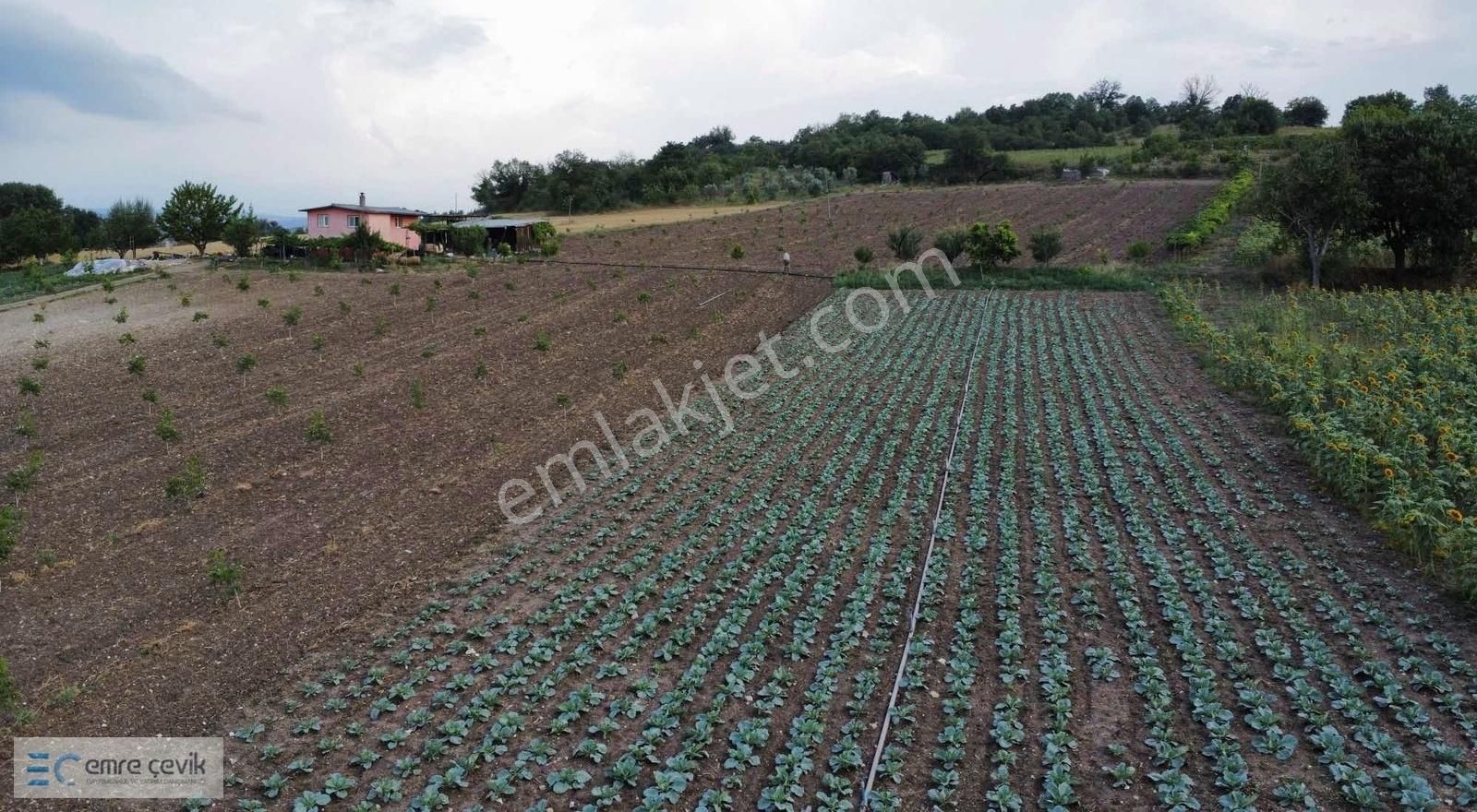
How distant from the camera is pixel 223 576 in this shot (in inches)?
322

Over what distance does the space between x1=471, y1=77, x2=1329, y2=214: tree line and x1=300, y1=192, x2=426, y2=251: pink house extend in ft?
70.1

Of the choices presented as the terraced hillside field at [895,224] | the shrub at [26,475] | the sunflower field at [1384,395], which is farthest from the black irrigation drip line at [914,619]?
the terraced hillside field at [895,224]

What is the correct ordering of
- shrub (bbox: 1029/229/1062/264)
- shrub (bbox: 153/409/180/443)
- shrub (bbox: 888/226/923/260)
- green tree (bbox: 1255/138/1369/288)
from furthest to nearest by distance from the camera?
shrub (bbox: 888/226/923/260)
shrub (bbox: 1029/229/1062/264)
green tree (bbox: 1255/138/1369/288)
shrub (bbox: 153/409/180/443)

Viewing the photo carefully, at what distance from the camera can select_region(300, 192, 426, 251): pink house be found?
43.8m

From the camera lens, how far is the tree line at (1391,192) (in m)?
25.2

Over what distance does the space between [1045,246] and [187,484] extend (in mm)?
28955

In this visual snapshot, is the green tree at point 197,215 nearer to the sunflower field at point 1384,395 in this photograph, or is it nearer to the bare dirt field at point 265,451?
the bare dirt field at point 265,451

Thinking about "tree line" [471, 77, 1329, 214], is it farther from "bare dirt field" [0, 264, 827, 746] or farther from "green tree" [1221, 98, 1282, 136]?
"bare dirt field" [0, 264, 827, 746]

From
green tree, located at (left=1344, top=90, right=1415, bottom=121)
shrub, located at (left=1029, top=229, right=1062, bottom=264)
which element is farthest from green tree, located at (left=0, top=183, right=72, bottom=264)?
green tree, located at (left=1344, top=90, right=1415, bottom=121)

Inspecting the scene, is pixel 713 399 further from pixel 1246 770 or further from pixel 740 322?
pixel 1246 770

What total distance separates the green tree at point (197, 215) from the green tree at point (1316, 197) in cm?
4193

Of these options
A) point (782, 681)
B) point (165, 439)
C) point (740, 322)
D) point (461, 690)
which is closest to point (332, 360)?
point (165, 439)

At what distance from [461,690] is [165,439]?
30.5 feet

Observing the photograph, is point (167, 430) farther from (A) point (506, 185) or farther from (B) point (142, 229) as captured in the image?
(A) point (506, 185)
